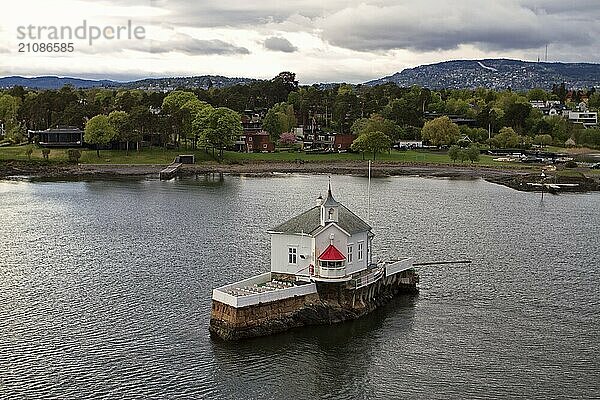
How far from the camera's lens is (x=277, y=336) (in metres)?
31.0

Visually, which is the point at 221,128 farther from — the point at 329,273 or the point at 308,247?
the point at 329,273

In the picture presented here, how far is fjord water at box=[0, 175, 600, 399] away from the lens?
27375 millimetres

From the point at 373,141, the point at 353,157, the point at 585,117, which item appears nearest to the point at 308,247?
the point at 373,141

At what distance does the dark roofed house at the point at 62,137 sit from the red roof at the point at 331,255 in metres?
86.2

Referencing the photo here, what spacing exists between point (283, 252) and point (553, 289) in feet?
46.5

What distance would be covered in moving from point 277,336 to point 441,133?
102 m

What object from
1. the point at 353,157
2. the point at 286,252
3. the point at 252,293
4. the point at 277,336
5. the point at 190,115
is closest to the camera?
the point at 277,336

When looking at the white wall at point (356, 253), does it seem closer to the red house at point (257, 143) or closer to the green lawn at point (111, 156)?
the green lawn at point (111, 156)

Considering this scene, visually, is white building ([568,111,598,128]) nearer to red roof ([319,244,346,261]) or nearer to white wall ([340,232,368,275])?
white wall ([340,232,368,275])

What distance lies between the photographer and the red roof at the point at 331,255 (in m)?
32.9

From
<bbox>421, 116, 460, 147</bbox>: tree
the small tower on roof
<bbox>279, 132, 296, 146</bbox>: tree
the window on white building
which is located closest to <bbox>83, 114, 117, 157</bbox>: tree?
<bbox>279, 132, 296, 146</bbox>: tree

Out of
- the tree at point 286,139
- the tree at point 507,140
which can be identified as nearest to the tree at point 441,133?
the tree at point 507,140

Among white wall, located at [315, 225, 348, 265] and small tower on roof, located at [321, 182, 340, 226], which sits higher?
small tower on roof, located at [321, 182, 340, 226]

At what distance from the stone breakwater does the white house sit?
79cm
